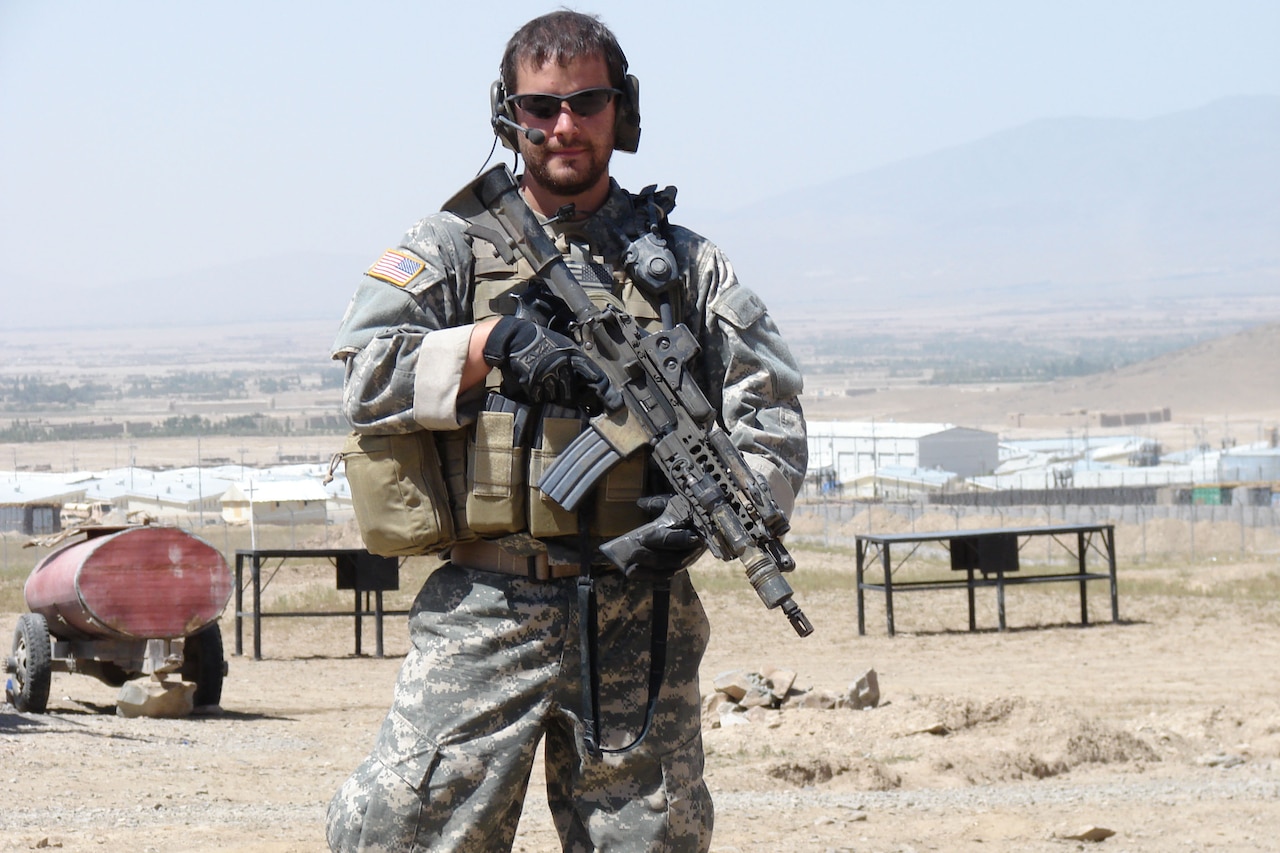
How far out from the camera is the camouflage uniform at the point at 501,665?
Result: 10.4 ft

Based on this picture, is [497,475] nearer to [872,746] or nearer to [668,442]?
[668,442]

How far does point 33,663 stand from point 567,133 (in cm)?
861

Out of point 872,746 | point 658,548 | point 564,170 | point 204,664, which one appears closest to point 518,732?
point 658,548

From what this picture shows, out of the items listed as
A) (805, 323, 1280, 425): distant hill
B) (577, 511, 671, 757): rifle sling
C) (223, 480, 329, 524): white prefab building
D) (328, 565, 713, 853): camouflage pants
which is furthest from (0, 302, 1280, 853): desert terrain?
(805, 323, 1280, 425): distant hill

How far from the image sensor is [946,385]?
17300 cm

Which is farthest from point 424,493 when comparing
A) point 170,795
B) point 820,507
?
point 820,507

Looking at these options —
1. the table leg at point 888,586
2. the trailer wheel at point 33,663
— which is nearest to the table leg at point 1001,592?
the table leg at point 888,586

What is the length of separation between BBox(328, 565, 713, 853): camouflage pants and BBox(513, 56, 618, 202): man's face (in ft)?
2.68

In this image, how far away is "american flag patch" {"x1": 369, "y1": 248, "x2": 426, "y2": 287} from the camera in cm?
328

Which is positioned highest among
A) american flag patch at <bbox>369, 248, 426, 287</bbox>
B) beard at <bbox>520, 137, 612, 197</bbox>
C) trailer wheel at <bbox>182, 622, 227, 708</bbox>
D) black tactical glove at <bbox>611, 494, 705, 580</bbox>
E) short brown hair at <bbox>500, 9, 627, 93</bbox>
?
short brown hair at <bbox>500, 9, 627, 93</bbox>

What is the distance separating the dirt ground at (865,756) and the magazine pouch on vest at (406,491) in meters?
3.12

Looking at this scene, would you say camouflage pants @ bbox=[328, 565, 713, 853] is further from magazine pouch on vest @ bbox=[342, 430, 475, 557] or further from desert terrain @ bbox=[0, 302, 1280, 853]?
desert terrain @ bbox=[0, 302, 1280, 853]

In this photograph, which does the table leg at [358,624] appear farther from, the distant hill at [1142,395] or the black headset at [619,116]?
the distant hill at [1142,395]

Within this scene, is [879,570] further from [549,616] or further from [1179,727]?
[549,616]
